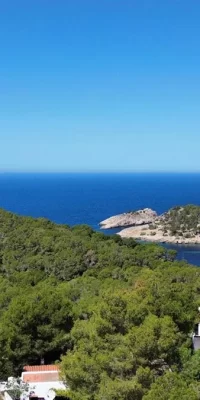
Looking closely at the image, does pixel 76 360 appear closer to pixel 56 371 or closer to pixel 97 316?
pixel 97 316

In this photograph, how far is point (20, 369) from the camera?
17.7 metres

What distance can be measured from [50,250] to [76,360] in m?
21.8

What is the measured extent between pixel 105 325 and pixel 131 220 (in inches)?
3114

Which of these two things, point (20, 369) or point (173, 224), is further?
point (173, 224)

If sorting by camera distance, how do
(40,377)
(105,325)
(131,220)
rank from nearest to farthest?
(105,325)
(40,377)
(131,220)

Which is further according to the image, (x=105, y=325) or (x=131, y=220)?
(x=131, y=220)

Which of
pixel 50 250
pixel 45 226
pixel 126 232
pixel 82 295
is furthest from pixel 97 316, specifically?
pixel 126 232

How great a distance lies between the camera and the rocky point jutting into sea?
251 ft

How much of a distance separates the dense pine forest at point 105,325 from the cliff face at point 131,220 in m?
56.3

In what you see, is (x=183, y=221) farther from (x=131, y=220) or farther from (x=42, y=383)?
(x=42, y=383)

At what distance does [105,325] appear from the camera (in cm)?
1342

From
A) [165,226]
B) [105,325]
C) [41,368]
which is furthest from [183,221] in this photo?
[105,325]

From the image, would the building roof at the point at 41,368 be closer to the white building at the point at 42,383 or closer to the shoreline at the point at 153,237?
the white building at the point at 42,383

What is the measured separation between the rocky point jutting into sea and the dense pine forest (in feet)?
144
